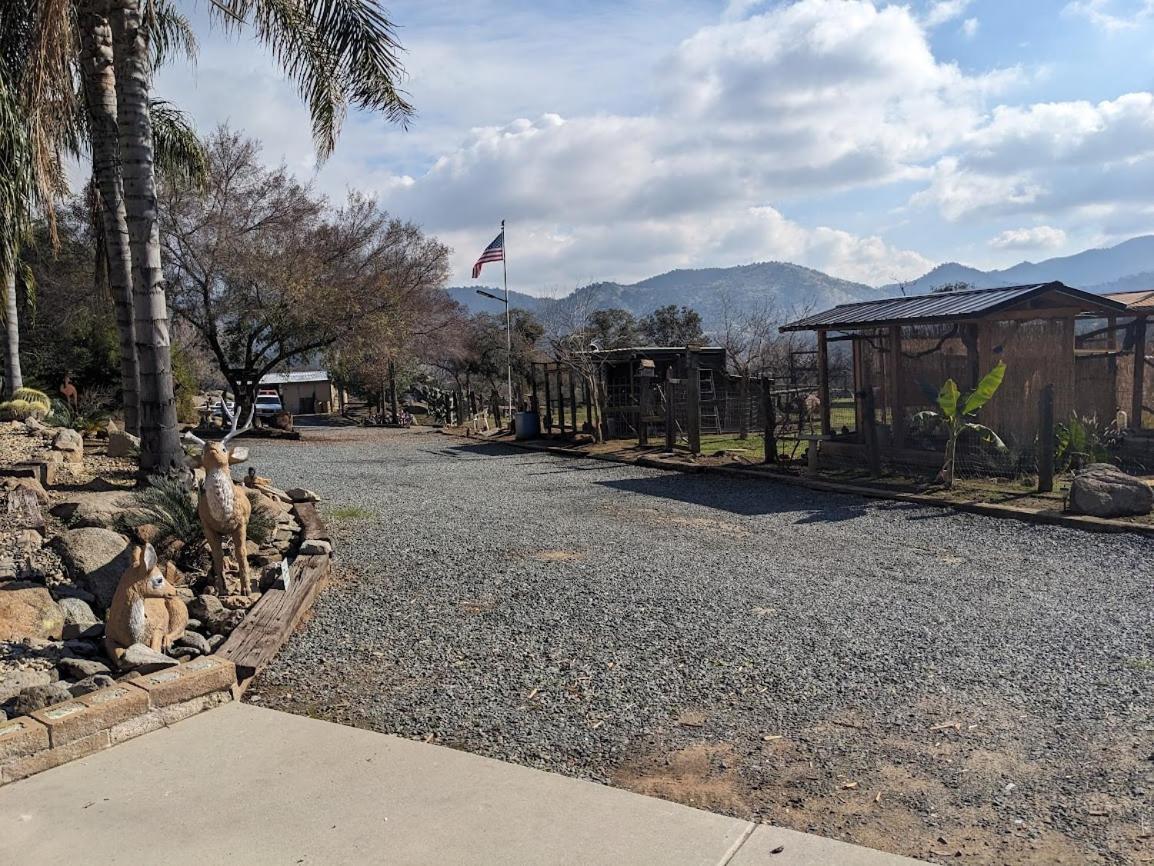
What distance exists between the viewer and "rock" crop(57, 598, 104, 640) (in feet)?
18.4

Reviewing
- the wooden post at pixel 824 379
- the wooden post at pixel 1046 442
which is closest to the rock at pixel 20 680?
the wooden post at pixel 1046 442

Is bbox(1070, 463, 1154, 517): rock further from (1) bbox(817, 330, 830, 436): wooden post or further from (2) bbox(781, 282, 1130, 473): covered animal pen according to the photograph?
(1) bbox(817, 330, 830, 436): wooden post

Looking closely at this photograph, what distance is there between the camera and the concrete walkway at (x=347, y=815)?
10.2ft

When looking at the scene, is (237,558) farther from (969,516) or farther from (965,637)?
(969,516)

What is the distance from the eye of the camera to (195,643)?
537 cm

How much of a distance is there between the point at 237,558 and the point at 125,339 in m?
5.22

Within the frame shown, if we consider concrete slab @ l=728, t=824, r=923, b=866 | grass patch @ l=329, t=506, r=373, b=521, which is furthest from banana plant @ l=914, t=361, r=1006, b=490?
concrete slab @ l=728, t=824, r=923, b=866

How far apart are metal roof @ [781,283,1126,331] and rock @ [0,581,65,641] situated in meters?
10.3

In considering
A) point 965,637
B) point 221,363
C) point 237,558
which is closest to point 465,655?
point 237,558

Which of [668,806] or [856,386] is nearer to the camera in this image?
[668,806]

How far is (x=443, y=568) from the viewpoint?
25.0 ft

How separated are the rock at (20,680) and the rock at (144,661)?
1.17 ft

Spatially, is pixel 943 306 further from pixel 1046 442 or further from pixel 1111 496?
pixel 1111 496

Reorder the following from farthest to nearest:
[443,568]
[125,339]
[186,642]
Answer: [125,339] < [443,568] < [186,642]
